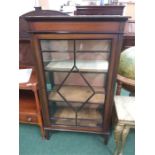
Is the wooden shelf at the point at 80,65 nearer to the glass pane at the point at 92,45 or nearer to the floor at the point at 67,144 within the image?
the glass pane at the point at 92,45

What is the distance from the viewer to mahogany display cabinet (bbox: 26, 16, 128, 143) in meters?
1.08

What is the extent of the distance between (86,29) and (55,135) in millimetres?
1090

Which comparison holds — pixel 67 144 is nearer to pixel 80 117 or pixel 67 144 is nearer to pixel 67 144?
pixel 67 144

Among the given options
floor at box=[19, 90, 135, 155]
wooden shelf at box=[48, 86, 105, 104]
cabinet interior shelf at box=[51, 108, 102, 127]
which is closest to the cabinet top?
wooden shelf at box=[48, 86, 105, 104]

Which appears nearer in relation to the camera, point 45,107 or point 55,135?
point 45,107

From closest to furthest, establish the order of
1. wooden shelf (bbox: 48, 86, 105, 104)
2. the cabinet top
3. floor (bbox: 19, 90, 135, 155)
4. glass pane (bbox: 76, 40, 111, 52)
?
the cabinet top
glass pane (bbox: 76, 40, 111, 52)
wooden shelf (bbox: 48, 86, 105, 104)
floor (bbox: 19, 90, 135, 155)

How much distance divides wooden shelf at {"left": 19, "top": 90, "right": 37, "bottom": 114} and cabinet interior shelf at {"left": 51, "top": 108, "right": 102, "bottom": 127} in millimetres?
220

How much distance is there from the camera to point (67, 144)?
5.17 ft

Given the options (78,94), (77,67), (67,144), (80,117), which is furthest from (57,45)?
(67,144)

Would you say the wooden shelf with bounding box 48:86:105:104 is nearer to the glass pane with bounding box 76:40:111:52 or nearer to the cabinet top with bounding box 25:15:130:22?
the glass pane with bounding box 76:40:111:52

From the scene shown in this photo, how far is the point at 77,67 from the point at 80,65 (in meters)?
0.03
